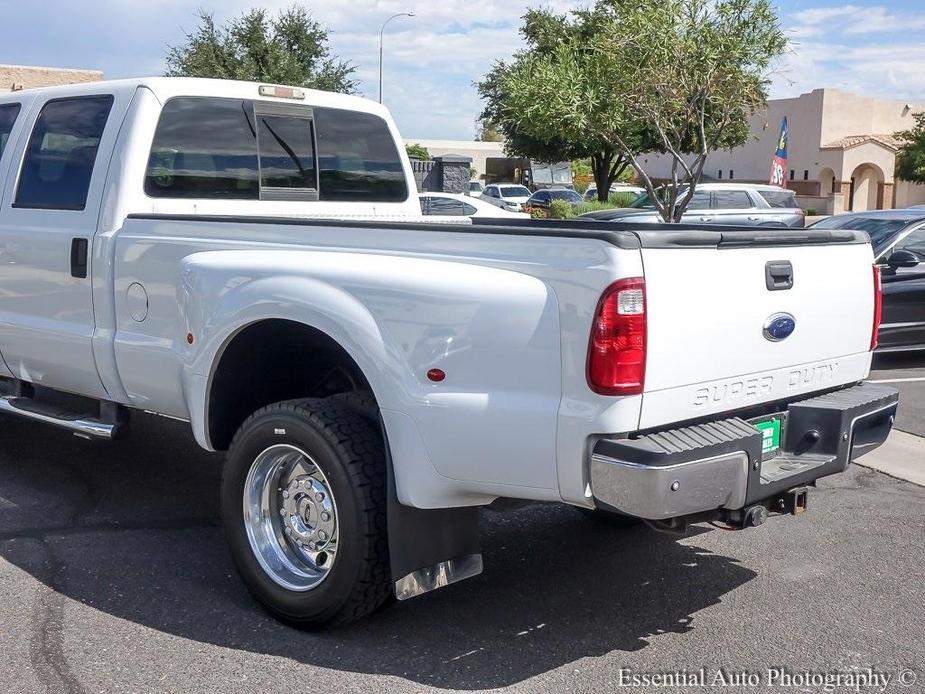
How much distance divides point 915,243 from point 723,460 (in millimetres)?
8145

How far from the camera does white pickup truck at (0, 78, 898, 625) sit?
11.6 ft

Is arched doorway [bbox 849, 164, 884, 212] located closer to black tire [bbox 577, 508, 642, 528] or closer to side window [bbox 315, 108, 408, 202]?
side window [bbox 315, 108, 408, 202]

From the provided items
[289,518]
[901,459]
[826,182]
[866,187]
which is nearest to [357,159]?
[289,518]

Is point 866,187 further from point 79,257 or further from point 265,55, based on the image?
point 79,257

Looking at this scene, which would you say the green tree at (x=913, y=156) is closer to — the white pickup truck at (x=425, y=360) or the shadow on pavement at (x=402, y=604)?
the shadow on pavement at (x=402, y=604)

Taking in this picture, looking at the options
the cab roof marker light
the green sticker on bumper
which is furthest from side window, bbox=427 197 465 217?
the green sticker on bumper

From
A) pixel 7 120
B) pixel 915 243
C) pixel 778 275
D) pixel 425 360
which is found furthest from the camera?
pixel 915 243

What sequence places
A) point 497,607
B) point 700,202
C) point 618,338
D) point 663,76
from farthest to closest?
point 700,202
point 663,76
point 497,607
point 618,338

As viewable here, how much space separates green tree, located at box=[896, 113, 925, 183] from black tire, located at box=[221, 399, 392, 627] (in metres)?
46.0

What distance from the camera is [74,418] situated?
551 cm

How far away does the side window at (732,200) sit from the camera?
22.1 metres

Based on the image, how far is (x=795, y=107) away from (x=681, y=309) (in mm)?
54162

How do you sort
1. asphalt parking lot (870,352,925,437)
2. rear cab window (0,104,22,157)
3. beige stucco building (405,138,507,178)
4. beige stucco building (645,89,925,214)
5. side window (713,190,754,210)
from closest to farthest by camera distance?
rear cab window (0,104,22,157), asphalt parking lot (870,352,925,437), side window (713,190,754,210), beige stucco building (645,89,925,214), beige stucco building (405,138,507,178)

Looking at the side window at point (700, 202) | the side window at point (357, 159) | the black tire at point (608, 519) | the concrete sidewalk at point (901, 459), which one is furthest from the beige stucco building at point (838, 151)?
the black tire at point (608, 519)
